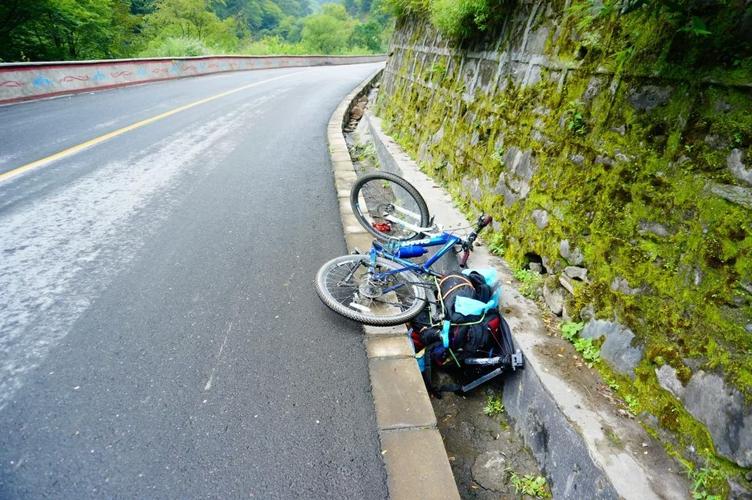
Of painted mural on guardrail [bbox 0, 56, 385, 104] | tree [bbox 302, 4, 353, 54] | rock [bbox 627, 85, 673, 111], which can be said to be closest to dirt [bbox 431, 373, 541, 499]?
rock [bbox 627, 85, 673, 111]

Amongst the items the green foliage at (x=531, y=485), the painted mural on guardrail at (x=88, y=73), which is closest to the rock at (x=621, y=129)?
the green foliage at (x=531, y=485)

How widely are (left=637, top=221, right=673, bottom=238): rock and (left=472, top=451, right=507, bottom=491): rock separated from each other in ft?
5.62

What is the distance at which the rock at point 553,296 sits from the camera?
3115 mm

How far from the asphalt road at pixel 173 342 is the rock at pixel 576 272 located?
169cm

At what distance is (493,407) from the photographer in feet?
9.98

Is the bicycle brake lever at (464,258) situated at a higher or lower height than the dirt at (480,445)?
higher

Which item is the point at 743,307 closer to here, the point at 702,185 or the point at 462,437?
the point at 702,185

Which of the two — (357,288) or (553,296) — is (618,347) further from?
(357,288)

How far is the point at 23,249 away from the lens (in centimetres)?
386

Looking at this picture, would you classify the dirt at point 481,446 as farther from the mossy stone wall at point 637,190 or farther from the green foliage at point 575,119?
the green foliage at point 575,119

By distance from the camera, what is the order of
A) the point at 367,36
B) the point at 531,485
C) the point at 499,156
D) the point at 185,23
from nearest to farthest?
the point at 531,485
the point at 499,156
the point at 185,23
the point at 367,36

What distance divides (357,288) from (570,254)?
1780 millimetres

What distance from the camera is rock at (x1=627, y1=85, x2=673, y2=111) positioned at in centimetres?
248

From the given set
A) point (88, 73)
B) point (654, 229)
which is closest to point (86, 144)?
point (88, 73)
